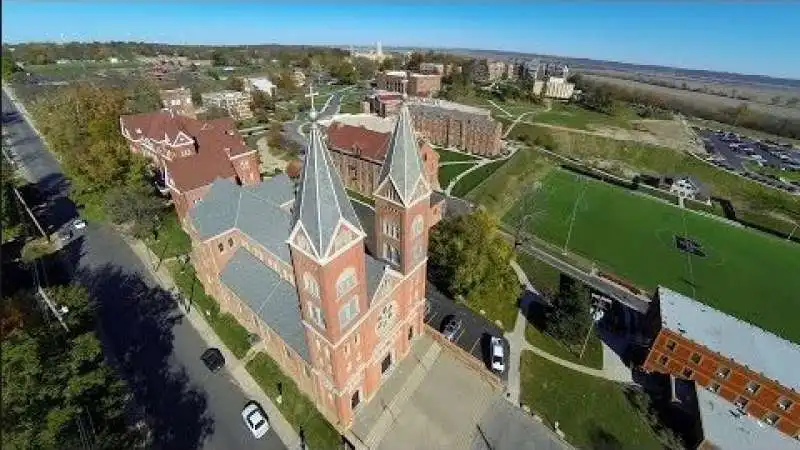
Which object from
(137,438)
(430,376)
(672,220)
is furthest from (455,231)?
(672,220)

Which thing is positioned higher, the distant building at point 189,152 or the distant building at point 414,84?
the distant building at point 414,84

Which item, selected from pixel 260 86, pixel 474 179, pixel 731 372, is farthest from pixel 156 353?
pixel 260 86

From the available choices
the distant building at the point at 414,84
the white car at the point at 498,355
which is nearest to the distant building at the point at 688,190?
the white car at the point at 498,355

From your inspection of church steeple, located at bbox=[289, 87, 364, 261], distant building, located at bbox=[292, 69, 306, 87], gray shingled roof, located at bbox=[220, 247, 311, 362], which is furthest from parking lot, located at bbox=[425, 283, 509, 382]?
distant building, located at bbox=[292, 69, 306, 87]

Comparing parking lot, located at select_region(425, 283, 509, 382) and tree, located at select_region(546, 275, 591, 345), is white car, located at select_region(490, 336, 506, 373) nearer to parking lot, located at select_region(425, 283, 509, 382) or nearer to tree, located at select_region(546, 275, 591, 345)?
parking lot, located at select_region(425, 283, 509, 382)

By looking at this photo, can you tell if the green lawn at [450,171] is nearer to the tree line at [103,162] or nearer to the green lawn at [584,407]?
the green lawn at [584,407]

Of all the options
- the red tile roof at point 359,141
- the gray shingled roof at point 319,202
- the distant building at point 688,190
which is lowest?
the distant building at point 688,190

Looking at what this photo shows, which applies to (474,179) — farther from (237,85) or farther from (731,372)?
(237,85)
